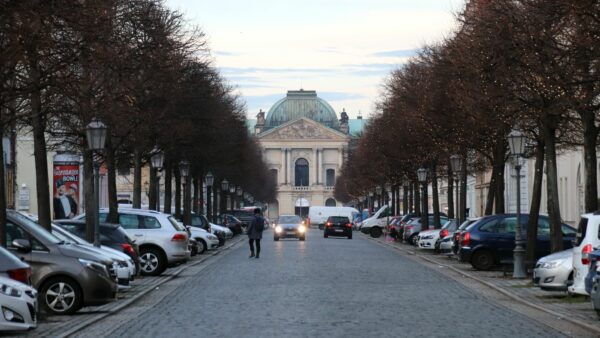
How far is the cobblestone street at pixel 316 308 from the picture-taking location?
18.2 metres

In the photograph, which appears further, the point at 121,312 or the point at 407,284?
the point at 407,284

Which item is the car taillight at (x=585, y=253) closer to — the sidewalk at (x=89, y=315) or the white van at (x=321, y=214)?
the sidewalk at (x=89, y=315)

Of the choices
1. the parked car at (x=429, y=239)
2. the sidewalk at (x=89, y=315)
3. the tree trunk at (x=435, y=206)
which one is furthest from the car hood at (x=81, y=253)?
the tree trunk at (x=435, y=206)

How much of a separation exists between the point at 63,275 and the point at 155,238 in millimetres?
13329

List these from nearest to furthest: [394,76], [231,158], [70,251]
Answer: [70,251] < [394,76] < [231,158]

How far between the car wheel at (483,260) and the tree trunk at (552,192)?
3905mm

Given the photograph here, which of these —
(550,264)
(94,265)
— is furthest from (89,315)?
(550,264)

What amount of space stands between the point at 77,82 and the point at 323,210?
360 ft

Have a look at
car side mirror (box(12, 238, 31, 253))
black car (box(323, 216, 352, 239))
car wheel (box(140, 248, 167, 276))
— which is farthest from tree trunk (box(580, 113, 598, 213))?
black car (box(323, 216, 352, 239))

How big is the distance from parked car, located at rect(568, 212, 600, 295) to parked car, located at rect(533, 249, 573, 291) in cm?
219

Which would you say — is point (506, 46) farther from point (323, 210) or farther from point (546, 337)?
point (323, 210)

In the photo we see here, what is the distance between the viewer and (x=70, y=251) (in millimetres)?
21484

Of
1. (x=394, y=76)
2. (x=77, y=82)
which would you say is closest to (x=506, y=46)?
(x=77, y=82)

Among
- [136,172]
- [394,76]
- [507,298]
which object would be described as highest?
[394,76]
